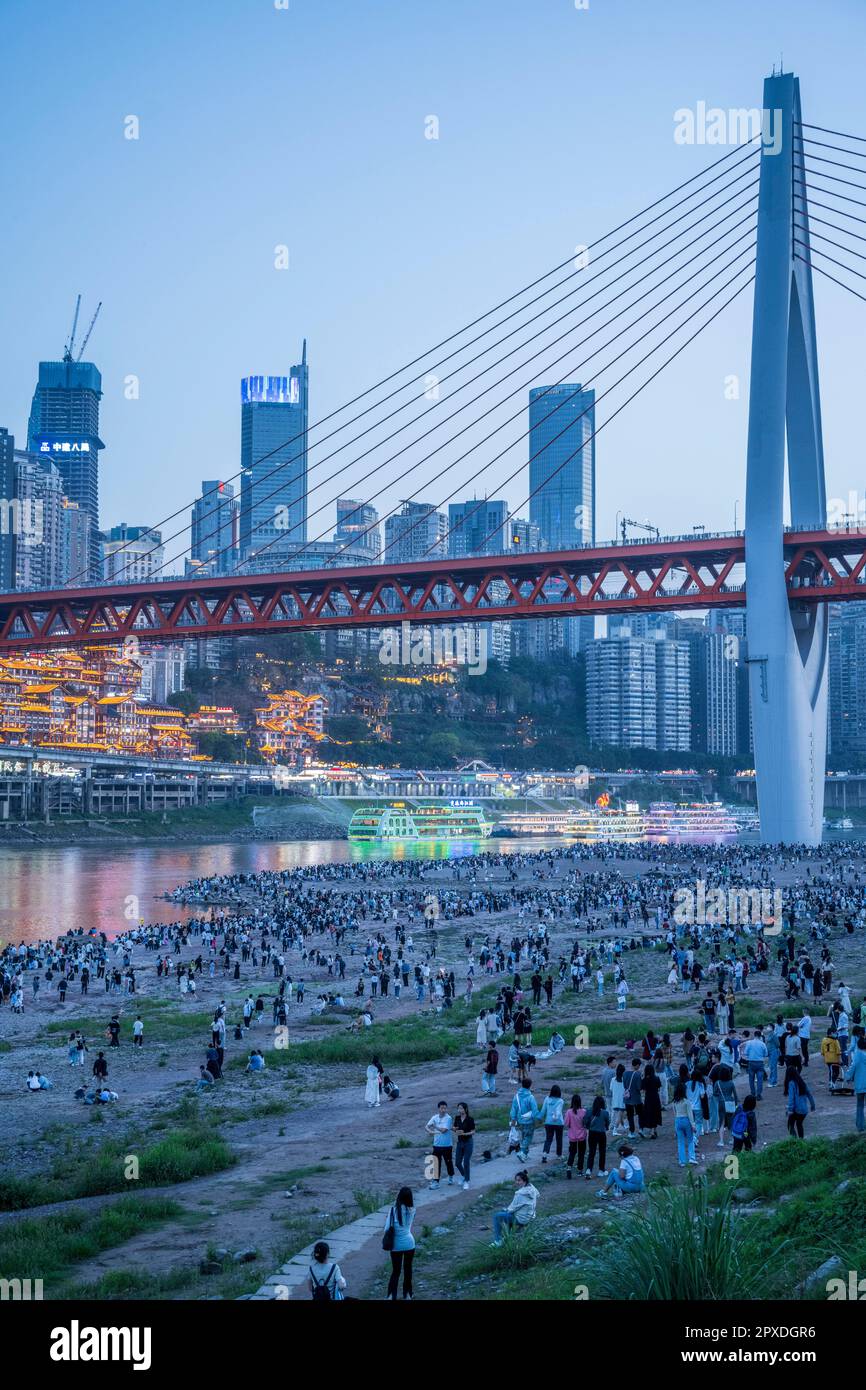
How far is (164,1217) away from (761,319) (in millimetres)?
48082

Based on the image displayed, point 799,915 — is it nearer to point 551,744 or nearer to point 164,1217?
point 164,1217

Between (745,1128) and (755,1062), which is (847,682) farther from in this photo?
(745,1128)

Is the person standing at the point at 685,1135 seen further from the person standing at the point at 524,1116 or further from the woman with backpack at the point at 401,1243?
the woman with backpack at the point at 401,1243

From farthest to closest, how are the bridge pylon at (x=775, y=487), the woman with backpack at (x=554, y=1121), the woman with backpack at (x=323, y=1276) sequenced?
the bridge pylon at (x=775, y=487) < the woman with backpack at (x=554, y=1121) < the woman with backpack at (x=323, y=1276)

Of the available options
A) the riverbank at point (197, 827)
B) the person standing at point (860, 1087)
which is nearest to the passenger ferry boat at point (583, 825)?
the riverbank at point (197, 827)

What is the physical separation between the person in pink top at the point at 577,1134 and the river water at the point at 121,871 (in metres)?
29.8

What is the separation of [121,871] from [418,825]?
33.1 meters

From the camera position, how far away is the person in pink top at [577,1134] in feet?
34.9

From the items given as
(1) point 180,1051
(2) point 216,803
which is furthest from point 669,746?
(1) point 180,1051

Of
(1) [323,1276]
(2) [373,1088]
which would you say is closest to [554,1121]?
(2) [373,1088]

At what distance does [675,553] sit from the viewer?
54969 millimetres

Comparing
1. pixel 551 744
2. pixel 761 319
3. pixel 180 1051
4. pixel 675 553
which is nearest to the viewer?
pixel 180 1051

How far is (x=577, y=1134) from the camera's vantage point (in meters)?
10.6

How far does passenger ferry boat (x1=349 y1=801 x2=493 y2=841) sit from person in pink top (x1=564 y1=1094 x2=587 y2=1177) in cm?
8024
